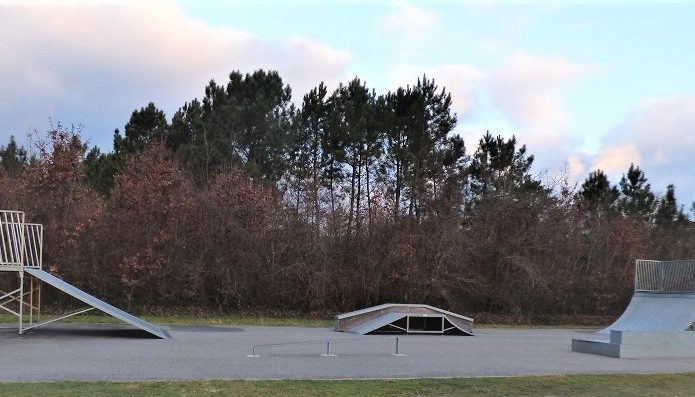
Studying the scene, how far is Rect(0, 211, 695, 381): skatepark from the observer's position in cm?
952

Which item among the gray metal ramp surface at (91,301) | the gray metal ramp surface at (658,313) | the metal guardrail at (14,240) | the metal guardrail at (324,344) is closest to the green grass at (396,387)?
the metal guardrail at (324,344)

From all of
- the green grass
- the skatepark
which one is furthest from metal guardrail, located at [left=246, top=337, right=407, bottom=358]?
the green grass

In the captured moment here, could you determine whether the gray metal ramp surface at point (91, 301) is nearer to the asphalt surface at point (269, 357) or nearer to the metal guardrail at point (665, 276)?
the asphalt surface at point (269, 357)

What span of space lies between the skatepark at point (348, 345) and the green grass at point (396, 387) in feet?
1.93

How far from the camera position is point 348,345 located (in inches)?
541

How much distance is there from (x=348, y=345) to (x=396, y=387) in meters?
5.46

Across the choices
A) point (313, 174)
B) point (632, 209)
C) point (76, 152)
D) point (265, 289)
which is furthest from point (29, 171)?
point (632, 209)

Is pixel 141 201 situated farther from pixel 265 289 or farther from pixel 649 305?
pixel 649 305

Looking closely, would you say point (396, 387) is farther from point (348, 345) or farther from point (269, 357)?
point (348, 345)

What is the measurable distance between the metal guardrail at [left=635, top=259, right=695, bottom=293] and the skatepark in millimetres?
31

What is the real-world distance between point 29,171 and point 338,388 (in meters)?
17.6

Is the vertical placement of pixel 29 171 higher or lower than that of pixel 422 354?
higher

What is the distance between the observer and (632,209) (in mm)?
35031

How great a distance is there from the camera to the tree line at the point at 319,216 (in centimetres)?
2094
